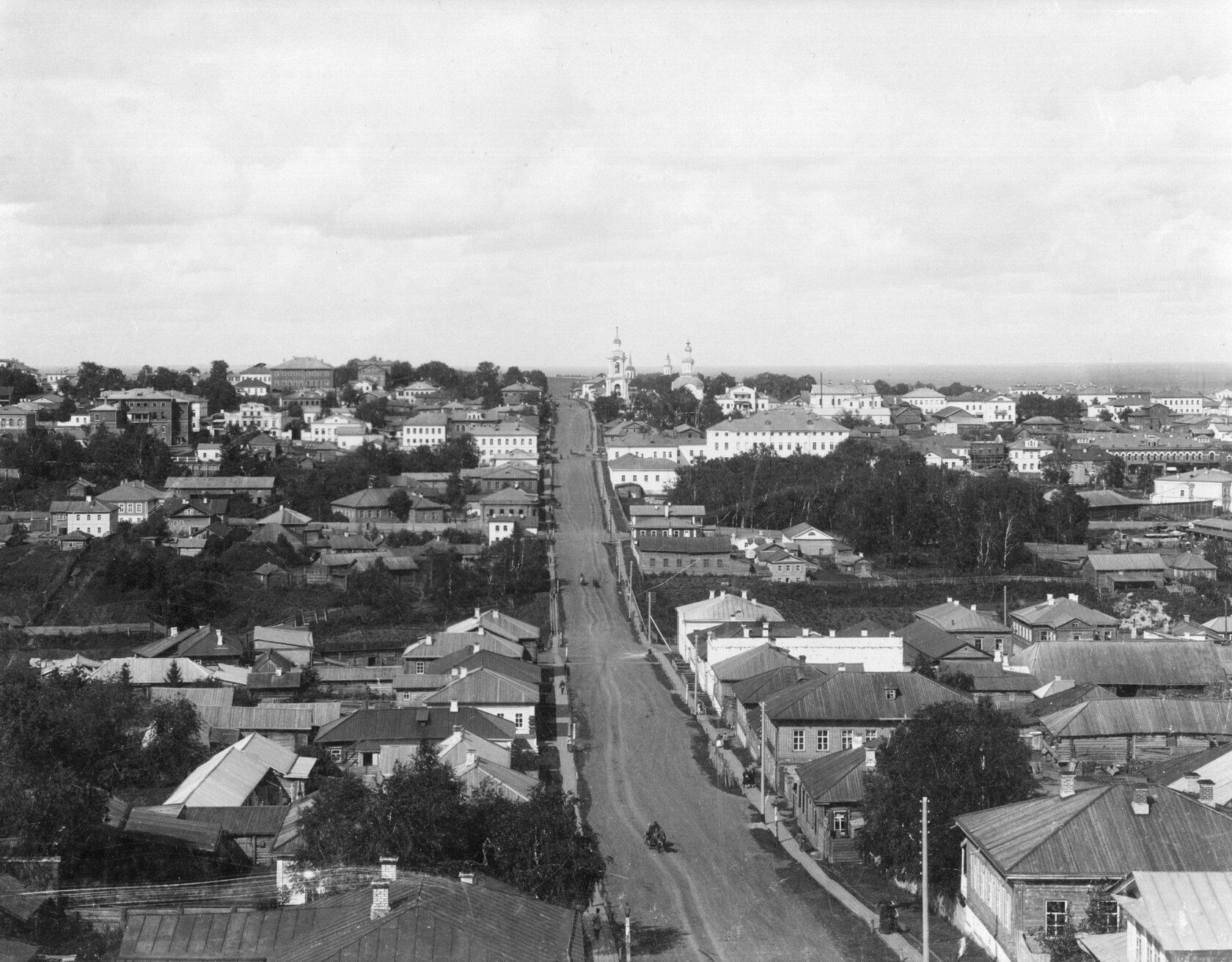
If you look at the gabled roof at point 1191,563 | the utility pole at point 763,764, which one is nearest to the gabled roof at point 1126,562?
the gabled roof at point 1191,563

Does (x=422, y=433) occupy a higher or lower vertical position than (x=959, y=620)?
higher

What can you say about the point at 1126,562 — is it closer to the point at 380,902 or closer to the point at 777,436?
the point at 777,436

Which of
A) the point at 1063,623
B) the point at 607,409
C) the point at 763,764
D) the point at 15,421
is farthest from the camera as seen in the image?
the point at 607,409

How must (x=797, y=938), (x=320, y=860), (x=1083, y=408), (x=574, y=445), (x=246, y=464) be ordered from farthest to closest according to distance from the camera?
(x=1083, y=408), (x=574, y=445), (x=246, y=464), (x=797, y=938), (x=320, y=860)

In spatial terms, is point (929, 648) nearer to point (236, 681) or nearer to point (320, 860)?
point (236, 681)

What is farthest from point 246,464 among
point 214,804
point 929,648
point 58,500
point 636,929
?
point 636,929

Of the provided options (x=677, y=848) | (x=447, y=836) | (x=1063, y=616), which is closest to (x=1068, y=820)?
(x=447, y=836)
